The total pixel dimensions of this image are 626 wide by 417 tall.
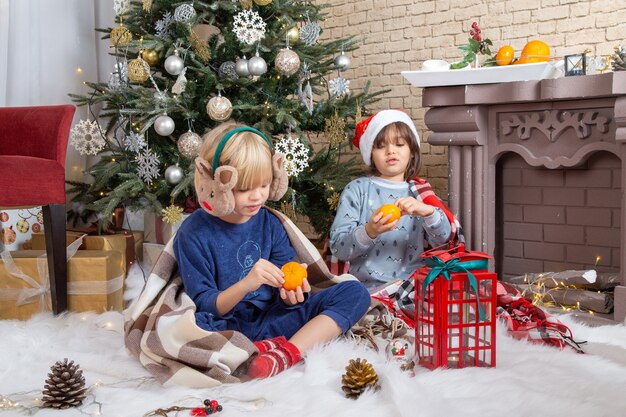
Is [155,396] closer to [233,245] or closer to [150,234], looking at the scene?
[233,245]

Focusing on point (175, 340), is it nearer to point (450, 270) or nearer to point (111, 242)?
point (450, 270)

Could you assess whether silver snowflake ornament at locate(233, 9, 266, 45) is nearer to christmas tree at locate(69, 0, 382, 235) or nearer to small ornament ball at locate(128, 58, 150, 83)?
christmas tree at locate(69, 0, 382, 235)

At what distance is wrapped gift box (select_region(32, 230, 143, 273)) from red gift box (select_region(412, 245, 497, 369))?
1.55 meters

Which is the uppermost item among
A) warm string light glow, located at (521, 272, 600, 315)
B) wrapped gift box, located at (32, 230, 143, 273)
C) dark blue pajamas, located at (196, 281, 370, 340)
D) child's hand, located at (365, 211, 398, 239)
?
child's hand, located at (365, 211, 398, 239)

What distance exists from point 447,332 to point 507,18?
83.1 inches

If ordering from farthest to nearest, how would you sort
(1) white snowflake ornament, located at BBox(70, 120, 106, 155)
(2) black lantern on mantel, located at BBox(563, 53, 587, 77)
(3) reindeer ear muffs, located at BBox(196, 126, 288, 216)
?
(1) white snowflake ornament, located at BBox(70, 120, 106, 155) < (2) black lantern on mantel, located at BBox(563, 53, 587, 77) < (3) reindeer ear muffs, located at BBox(196, 126, 288, 216)

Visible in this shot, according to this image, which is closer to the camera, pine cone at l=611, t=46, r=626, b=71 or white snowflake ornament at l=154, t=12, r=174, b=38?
pine cone at l=611, t=46, r=626, b=71

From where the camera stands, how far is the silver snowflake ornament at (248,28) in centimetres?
277

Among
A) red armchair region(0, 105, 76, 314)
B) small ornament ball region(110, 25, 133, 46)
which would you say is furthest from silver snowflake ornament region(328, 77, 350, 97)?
red armchair region(0, 105, 76, 314)

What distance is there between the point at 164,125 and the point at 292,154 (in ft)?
1.79

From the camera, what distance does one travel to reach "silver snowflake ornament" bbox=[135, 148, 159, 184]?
2.84m

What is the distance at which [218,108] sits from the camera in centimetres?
271

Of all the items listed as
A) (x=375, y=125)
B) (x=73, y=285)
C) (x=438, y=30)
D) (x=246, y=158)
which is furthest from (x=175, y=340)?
(x=438, y=30)

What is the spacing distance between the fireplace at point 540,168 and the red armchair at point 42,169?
4.85 ft
